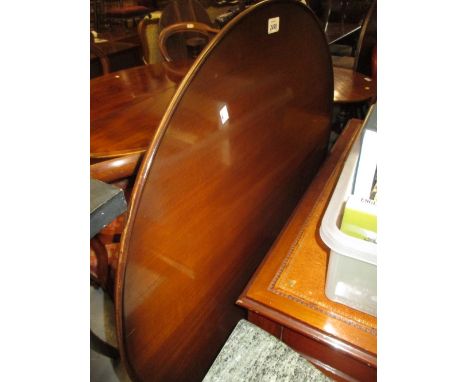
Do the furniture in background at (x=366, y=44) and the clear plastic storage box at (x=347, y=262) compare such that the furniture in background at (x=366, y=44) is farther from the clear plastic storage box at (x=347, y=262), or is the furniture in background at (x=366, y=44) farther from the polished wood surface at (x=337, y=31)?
the clear plastic storage box at (x=347, y=262)

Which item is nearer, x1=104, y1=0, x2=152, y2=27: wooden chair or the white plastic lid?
the white plastic lid

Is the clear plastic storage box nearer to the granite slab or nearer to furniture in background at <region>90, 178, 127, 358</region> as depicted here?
the granite slab

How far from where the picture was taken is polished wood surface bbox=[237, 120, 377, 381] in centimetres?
67

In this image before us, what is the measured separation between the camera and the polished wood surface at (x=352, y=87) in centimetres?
189

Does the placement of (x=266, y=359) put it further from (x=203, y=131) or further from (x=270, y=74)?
(x=270, y=74)

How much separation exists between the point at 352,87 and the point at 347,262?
1.71 metres

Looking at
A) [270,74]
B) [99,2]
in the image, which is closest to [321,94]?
[270,74]

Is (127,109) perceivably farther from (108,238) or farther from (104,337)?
(104,337)

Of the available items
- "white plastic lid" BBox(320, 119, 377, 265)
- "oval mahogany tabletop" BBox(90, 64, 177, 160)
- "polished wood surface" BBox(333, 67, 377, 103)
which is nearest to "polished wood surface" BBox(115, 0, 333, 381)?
"white plastic lid" BBox(320, 119, 377, 265)

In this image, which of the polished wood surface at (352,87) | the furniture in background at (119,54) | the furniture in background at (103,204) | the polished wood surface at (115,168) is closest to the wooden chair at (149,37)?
the furniture in background at (119,54)

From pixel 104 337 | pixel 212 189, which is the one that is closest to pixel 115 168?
pixel 212 189

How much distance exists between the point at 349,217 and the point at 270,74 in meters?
0.41

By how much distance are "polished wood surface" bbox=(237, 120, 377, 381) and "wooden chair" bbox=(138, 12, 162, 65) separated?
6.19 feet

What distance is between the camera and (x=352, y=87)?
6.66ft
